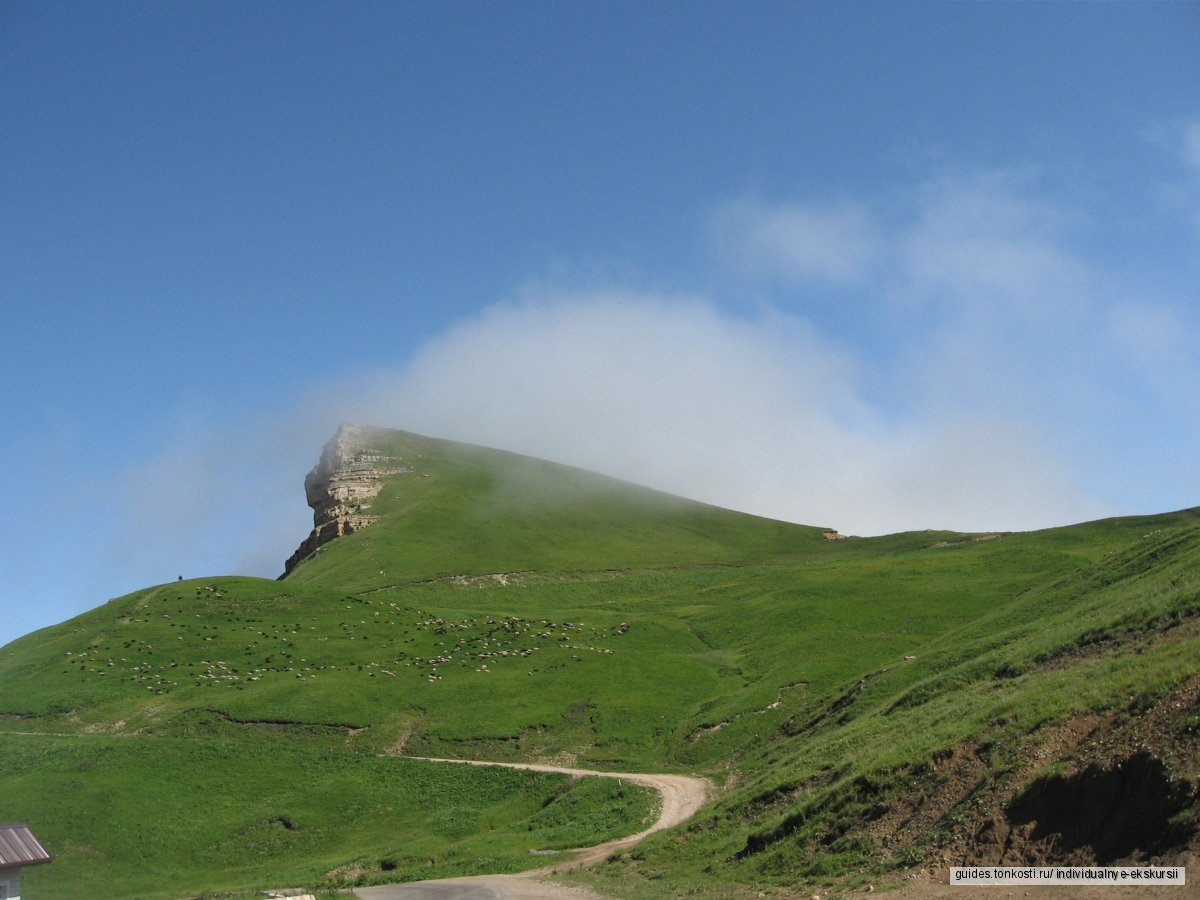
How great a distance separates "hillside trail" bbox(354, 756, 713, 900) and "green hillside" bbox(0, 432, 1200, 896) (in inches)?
61.3

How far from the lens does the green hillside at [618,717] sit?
854 inches

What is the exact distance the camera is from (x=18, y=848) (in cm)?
2564

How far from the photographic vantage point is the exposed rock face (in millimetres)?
151875

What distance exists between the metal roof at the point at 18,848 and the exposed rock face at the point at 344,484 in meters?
124

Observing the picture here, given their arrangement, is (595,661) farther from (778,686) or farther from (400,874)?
(400,874)

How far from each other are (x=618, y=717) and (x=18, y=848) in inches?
1668

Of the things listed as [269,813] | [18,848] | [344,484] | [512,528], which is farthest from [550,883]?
[344,484]

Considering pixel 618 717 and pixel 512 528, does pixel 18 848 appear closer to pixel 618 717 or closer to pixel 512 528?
pixel 618 717

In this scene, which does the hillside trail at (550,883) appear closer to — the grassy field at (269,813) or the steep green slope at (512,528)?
the grassy field at (269,813)

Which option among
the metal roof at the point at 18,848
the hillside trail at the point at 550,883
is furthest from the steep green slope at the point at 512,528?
the metal roof at the point at 18,848

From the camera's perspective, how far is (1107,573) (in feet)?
170

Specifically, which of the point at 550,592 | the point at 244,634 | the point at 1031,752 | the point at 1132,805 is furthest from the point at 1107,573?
the point at 550,592

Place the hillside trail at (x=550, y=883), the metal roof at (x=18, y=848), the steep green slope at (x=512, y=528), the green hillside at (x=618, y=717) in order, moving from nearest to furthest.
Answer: the green hillside at (x=618, y=717) → the metal roof at (x=18, y=848) → the hillside trail at (x=550, y=883) → the steep green slope at (x=512, y=528)

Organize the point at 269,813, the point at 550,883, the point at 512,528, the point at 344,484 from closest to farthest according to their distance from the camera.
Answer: the point at 550,883 → the point at 269,813 → the point at 512,528 → the point at 344,484
